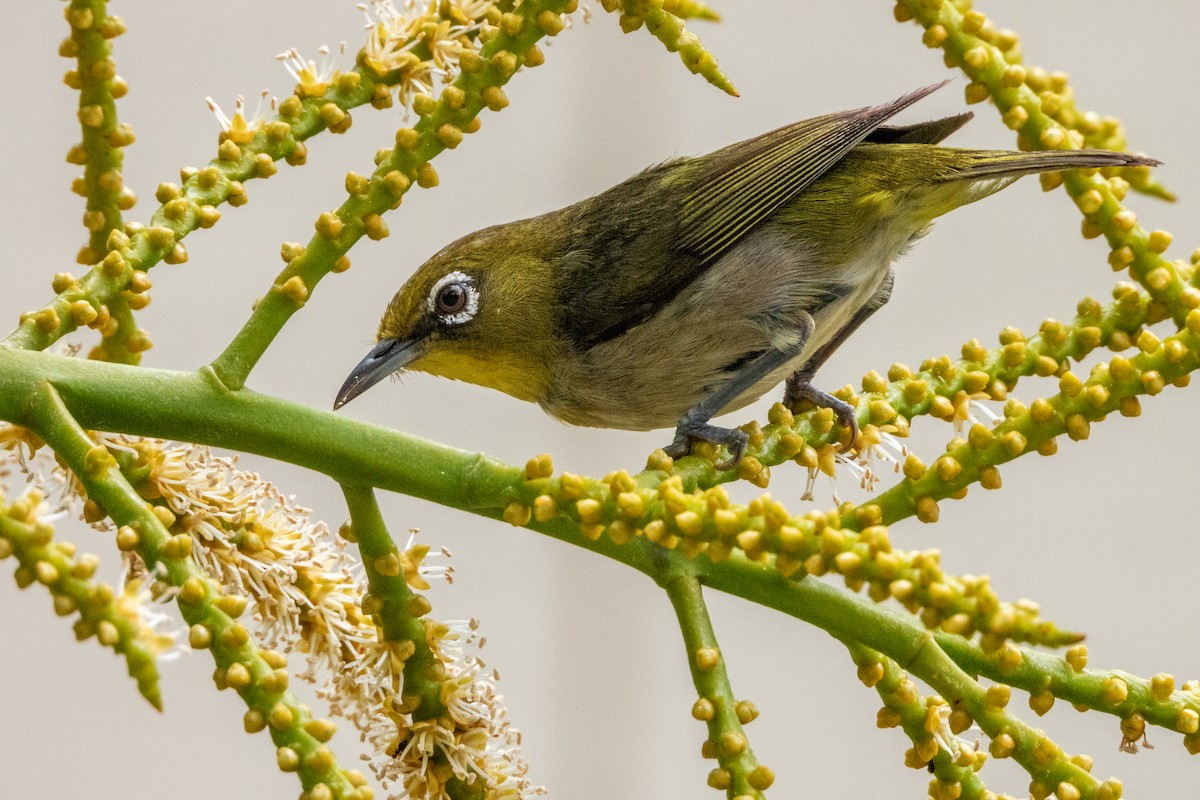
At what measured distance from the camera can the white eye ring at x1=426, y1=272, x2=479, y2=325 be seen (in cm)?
170

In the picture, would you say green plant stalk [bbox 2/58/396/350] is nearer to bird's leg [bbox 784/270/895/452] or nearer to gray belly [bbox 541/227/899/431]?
bird's leg [bbox 784/270/895/452]

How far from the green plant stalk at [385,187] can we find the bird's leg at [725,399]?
15.6 inches

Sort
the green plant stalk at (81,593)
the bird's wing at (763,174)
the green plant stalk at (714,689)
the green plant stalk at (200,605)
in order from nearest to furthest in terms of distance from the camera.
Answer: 1. the green plant stalk at (81,593)
2. the green plant stalk at (200,605)
3. the green plant stalk at (714,689)
4. the bird's wing at (763,174)

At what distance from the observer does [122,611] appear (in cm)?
59

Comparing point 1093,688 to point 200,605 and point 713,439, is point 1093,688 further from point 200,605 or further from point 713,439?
point 200,605

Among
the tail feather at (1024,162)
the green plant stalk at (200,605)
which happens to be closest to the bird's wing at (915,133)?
the tail feather at (1024,162)

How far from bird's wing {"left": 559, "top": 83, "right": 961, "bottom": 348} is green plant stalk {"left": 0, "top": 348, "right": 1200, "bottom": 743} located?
799mm

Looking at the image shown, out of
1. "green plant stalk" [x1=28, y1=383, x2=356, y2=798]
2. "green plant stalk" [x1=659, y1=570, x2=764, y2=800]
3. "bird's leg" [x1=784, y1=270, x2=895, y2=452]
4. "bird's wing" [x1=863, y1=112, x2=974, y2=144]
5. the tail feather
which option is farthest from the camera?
"bird's wing" [x1=863, y1=112, x2=974, y2=144]

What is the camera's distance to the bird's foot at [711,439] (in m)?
1.06

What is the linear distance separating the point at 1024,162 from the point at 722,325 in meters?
0.45

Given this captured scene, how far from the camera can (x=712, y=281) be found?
5.47 feet

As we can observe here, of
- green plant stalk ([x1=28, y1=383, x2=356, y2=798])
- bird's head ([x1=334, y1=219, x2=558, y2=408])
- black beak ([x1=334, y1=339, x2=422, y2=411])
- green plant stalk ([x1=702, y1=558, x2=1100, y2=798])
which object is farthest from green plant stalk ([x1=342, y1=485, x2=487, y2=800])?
bird's head ([x1=334, y1=219, x2=558, y2=408])

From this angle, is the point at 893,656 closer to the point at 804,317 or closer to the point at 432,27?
the point at 432,27

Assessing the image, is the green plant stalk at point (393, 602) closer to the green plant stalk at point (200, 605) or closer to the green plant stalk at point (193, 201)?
the green plant stalk at point (200, 605)
